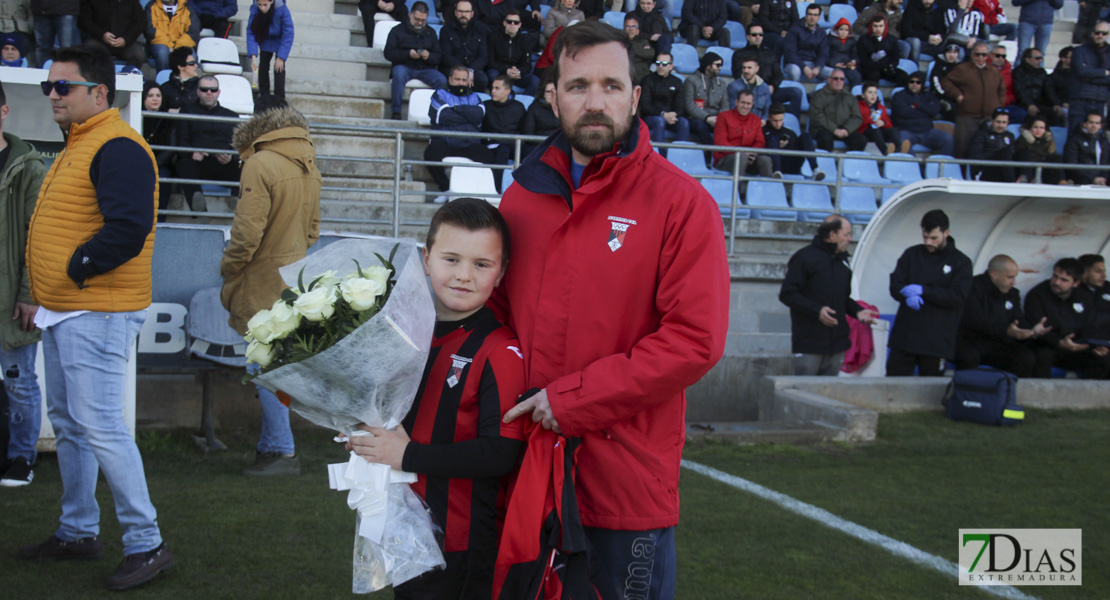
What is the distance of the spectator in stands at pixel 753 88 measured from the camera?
492 inches

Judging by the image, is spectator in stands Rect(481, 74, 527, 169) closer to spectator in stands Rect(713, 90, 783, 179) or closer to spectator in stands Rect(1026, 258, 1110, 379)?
spectator in stands Rect(713, 90, 783, 179)

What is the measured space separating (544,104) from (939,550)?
23.0 ft

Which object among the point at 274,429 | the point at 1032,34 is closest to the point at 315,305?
the point at 274,429

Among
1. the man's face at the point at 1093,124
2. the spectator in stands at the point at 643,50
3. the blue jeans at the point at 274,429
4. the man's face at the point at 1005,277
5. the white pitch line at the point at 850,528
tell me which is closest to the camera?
the white pitch line at the point at 850,528

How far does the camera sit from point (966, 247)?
9.47m

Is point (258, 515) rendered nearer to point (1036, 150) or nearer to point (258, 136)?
point (258, 136)

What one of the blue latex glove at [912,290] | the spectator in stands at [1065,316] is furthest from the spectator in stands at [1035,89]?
the blue latex glove at [912,290]

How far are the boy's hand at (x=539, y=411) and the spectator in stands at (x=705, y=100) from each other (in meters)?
9.89

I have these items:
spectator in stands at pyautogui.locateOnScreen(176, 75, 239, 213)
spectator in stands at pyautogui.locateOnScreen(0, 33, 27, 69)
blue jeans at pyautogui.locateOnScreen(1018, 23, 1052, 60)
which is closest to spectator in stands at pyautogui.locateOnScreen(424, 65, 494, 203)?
spectator in stands at pyautogui.locateOnScreen(176, 75, 239, 213)

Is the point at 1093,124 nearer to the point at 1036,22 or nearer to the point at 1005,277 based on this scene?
the point at 1036,22

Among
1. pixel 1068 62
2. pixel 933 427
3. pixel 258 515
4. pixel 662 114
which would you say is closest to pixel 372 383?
pixel 258 515

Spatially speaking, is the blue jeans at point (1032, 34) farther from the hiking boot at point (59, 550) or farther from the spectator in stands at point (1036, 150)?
the hiking boot at point (59, 550)

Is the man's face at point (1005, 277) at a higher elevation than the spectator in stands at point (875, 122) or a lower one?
lower

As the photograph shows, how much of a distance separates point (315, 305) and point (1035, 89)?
15.0 meters
